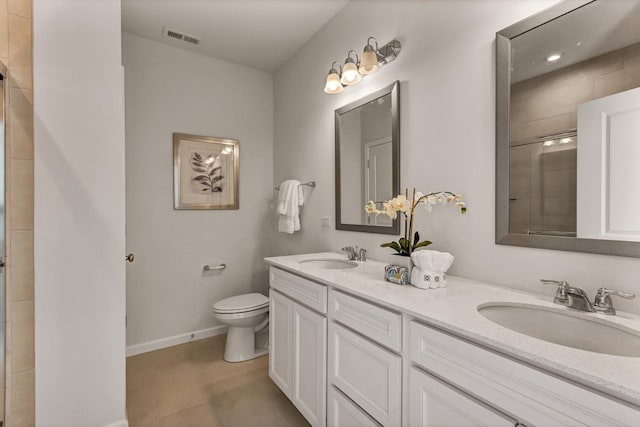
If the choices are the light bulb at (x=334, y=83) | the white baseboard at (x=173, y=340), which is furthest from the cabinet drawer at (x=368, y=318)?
the white baseboard at (x=173, y=340)

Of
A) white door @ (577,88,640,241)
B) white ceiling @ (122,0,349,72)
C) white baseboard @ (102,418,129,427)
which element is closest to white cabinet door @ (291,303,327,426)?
white baseboard @ (102,418,129,427)

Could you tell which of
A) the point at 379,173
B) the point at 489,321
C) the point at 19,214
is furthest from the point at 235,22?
the point at 489,321

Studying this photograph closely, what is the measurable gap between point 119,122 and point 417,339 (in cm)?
170

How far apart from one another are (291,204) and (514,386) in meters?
2.06

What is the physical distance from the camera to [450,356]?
900 millimetres

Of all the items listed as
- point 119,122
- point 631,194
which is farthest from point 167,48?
point 631,194

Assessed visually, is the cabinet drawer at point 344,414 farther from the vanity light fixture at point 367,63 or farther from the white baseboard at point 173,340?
the white baseboard at point 173,340

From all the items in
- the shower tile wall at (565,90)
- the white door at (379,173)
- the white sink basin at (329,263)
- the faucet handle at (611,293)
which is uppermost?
the shower tile wall at (565,90)

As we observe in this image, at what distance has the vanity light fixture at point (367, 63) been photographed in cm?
173

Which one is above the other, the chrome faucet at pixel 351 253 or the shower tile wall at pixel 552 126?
the shower tile wall at pixel 552 126

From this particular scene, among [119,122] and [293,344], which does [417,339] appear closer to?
[293,344]

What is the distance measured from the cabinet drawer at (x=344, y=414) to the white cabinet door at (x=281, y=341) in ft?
1.26

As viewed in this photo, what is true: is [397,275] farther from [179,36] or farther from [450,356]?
[179,36]

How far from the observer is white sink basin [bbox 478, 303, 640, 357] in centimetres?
86
